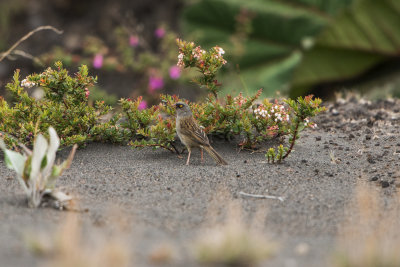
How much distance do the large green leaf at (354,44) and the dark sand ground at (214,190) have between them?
98 centimetres

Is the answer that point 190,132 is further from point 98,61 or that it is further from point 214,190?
point 98,61

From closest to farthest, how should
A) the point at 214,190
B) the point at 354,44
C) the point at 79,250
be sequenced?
the point at 79,250 → the point at 214,190 → the point at 354,44

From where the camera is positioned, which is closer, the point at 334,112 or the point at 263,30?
the point at 334,112

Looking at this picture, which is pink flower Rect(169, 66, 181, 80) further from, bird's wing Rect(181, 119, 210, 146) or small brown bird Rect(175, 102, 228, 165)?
bird's wing Rect(181, 119, 210, 146)

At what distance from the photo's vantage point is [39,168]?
2.97 metres

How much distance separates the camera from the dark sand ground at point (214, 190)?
8.32 ft

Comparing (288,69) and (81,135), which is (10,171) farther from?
(288,69)

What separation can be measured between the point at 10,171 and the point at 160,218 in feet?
4.33

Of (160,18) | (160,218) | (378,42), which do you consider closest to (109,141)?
(160,218)

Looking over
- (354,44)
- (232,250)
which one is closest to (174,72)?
(354,44)

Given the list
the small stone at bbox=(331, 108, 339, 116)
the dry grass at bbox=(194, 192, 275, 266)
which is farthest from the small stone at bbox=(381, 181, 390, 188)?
the small stone at bbox=(331, 108, 339, 116)

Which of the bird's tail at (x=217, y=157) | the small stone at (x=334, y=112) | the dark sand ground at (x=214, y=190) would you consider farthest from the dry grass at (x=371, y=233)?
the small stone at (x=334, y=112)

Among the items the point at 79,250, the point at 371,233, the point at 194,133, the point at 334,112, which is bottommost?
the point at 79,250

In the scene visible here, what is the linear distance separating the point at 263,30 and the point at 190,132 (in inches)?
129
